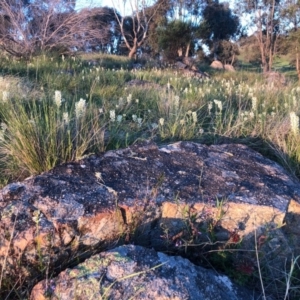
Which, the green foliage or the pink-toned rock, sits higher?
the green foliage

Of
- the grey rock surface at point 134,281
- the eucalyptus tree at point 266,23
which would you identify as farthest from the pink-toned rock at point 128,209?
the eucalyptus tree at point 266,23

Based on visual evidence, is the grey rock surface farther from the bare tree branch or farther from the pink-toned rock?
the bare tree branch

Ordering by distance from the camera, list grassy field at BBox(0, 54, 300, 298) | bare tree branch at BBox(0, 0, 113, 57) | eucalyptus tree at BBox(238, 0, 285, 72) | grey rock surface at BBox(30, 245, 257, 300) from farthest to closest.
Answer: eucalyptus tree at BBox(238, 0, 285, 72) < bare tree branch at BBox(0, 0, 113, 57) < grassy field at BBox(0, 54, 300, 298) < grey rock surface at BBox(30, 245, 257, 300)

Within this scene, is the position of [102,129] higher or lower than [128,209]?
higher

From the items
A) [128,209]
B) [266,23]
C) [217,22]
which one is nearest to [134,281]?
[128,209]

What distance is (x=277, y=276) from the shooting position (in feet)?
6.38

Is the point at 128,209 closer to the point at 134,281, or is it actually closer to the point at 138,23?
the point at 134,281

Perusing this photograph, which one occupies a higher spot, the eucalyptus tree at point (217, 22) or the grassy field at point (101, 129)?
the eucalyptus tree at point (217, 22)

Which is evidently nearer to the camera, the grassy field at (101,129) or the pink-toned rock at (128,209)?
the pink-toned rock at (128,209)

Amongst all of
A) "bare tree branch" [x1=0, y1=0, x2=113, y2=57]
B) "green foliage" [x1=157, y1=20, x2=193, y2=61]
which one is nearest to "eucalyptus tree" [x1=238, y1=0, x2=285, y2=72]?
"green foliage" [x1=157, y1=20, x2=193, y2=61]

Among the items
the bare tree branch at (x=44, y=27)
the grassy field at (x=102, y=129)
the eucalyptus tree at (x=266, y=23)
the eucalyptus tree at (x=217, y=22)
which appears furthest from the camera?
the eucalyptus tree at (x=217, y=22)

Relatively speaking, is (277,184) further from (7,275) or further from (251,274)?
(7,275)

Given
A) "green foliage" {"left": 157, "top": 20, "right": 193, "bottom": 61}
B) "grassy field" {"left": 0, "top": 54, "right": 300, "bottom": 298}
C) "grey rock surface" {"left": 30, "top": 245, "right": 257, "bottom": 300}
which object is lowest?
"grey rock surface" {"left": 30, "top": 245, "right": 257, "bottom": 300}

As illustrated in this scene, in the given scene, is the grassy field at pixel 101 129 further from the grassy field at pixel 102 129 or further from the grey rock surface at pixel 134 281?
the grey rock surface at pixel 134 281
